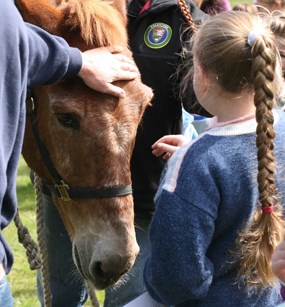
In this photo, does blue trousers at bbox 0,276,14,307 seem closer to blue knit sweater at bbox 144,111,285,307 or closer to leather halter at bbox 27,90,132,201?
blue knit sweater at bbox 144,111,285,307

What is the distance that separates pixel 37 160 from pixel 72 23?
1.89 feet

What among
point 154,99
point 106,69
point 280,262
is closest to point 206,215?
point 280,262

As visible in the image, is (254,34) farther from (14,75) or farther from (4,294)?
(4,294)

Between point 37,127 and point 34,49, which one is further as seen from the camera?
point 37,127

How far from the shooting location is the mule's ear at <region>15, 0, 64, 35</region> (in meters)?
2.63

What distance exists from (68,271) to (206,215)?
150 centimetres

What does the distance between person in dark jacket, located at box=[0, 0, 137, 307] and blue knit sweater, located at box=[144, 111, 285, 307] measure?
1.45ft

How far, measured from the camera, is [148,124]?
3070 mm

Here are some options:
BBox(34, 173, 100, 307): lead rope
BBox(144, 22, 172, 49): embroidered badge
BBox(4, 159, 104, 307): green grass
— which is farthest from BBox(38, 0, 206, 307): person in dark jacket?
BBox(4, 159, 104, 307): green grass

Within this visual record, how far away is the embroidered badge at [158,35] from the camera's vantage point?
9.89ft

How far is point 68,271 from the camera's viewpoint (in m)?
3.29

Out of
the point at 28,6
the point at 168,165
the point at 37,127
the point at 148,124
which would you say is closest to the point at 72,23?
the point at 28,6

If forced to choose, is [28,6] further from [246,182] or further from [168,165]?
[246,182]

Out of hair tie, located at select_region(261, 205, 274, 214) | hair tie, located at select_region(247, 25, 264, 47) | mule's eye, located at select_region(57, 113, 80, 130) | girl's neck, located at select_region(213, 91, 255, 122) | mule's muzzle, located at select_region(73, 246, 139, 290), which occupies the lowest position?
mule's muzzle, located at select_region(73, 246, 139, 290)
